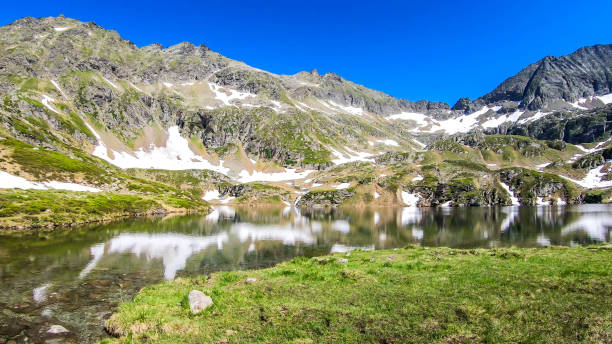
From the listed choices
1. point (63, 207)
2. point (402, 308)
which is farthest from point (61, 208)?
point (402, 308)

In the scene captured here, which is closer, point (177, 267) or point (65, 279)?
point (65, 279)

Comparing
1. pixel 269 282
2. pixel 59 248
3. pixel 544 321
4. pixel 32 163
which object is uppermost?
pixel 32 163

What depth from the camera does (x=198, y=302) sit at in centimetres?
2006

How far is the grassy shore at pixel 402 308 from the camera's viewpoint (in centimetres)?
1370

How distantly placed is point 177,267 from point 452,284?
111 feet

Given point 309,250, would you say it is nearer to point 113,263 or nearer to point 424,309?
point 113,263

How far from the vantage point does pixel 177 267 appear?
4184cm

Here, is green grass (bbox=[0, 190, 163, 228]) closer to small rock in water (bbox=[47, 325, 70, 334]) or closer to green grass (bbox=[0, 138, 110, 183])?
green grass (bbox=[0, 138, 110, 183])

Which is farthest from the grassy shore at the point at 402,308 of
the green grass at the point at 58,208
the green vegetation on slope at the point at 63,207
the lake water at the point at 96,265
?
the green grass at the point at 58,208

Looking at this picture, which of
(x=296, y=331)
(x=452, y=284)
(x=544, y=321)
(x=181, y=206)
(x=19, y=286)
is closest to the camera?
(x=544, y=321)

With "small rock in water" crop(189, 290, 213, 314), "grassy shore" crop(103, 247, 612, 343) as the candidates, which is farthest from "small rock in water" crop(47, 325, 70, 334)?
"small rock in water" crop(189, 290, 213, 314)

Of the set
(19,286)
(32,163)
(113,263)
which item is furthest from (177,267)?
(32,163)

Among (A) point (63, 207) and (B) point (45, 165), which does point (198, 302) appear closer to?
(A) point (63, 207)

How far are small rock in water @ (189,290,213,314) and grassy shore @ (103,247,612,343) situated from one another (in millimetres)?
434
